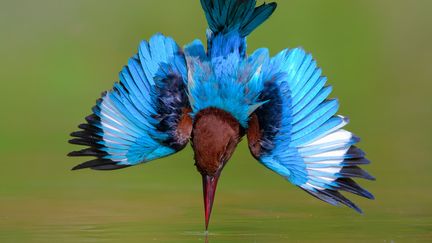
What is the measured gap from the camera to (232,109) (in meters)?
6.69

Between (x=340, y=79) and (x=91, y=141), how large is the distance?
18.2ft

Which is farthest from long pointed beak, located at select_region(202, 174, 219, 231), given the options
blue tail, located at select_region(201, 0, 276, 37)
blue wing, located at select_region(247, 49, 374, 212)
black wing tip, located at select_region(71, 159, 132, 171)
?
blue tail, located at select_region(201, 0, 276, 37)

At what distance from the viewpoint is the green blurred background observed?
7.24 m

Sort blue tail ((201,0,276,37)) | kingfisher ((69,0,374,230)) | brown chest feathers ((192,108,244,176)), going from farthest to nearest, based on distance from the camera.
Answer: blue tail ((201,0,276,37)) < kingfisher ((69,0,374,230)) < brown chest feathers ((192,108,244,176))

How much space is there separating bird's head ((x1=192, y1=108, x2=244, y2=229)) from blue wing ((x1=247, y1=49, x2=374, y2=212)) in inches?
9.4

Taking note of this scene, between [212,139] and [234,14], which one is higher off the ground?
[234,14]

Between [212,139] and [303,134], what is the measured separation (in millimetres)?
642

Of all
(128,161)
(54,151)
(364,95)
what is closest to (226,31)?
(128,161)

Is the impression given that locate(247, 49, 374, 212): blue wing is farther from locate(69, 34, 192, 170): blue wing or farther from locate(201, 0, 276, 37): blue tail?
locate(69, 34, 192, 170): blue wing

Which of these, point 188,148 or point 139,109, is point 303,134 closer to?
point 139,109

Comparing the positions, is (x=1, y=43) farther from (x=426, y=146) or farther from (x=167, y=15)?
(x=426, y=146)

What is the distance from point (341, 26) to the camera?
13000mm

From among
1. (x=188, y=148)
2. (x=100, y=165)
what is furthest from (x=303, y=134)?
Answer: (x=188, y=148)

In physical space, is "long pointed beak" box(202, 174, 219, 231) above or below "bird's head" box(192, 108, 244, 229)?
below
